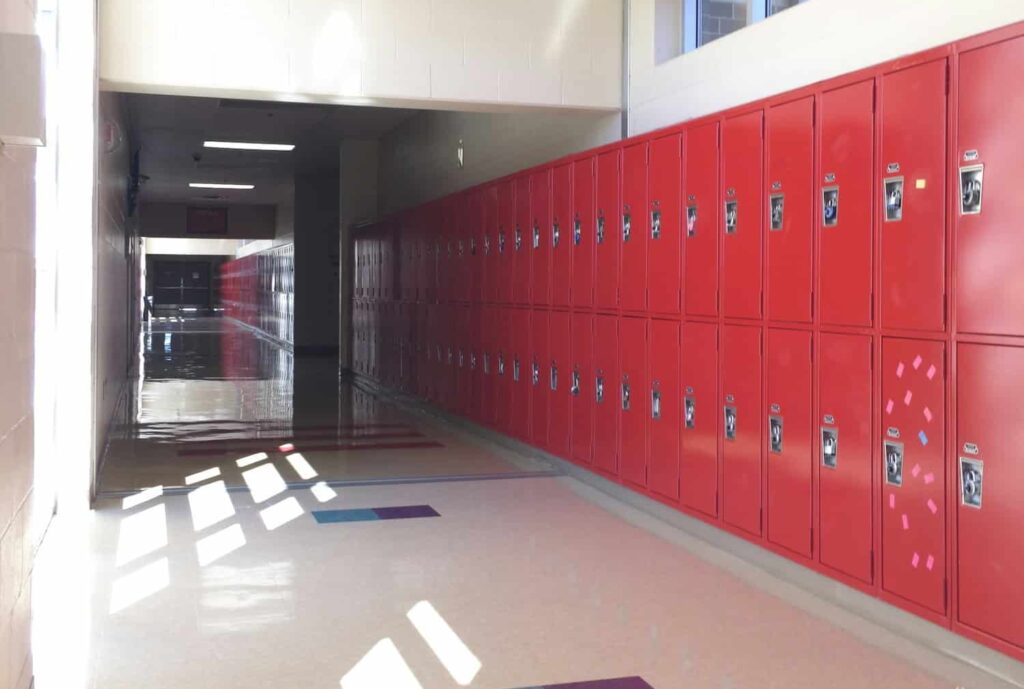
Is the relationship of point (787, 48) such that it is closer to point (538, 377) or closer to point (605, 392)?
point (605, 392)

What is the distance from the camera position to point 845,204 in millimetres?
4535

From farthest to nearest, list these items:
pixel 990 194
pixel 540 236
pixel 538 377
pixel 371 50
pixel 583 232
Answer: pixel 538 377 < pixel 540 236 < pixel 583 232 < pixel 371 50 < pixel 990 194

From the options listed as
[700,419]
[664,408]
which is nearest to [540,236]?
Result: [664,408]

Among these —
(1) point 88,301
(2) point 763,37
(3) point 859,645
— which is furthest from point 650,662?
(1) point 88,301

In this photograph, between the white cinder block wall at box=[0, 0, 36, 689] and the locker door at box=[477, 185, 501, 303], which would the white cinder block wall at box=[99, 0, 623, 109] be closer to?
the locker door at box=[477, 185, 501, 303]

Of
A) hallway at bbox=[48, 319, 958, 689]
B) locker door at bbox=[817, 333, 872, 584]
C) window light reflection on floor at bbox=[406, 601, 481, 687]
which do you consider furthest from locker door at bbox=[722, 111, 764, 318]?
window light reflection on floor at bbox=[406, 601, 481, 687]

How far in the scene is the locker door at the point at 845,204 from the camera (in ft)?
14.5

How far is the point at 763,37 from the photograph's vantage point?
5859 millimetres

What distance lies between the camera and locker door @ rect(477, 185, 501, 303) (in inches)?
367

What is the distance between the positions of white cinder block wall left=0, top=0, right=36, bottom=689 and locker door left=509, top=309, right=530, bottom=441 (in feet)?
17.9

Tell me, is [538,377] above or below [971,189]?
below

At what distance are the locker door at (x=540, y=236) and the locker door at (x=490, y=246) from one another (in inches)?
34.4

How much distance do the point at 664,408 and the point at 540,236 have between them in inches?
95.1

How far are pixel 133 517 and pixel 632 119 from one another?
4.17 m
